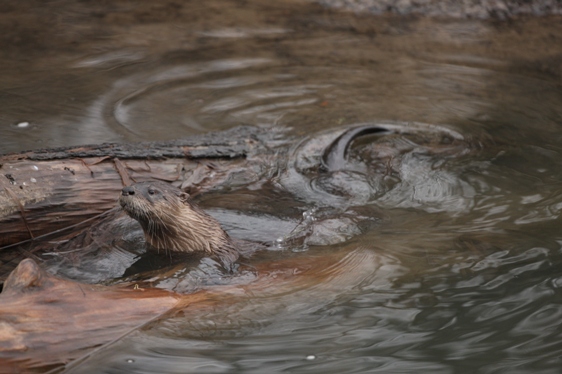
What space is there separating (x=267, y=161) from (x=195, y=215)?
89cm

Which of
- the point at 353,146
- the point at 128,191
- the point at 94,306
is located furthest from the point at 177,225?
the point at 353,146

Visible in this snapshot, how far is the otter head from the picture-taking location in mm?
4102

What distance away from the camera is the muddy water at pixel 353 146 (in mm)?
2973

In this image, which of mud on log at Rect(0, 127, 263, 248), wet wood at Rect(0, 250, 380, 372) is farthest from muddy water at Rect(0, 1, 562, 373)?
mud on log at Rect(0, 127, 263, 248)

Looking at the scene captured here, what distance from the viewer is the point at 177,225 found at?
13.8ft

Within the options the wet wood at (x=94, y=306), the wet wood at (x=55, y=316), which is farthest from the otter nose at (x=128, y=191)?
the wet wood at (x=55, y=316)

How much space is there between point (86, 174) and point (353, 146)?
2.05 metres

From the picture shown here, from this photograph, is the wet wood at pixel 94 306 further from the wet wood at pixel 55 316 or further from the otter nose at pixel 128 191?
the otter nose at pixel 128 191

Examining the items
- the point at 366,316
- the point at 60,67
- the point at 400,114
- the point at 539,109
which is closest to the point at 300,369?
the point at 366,316

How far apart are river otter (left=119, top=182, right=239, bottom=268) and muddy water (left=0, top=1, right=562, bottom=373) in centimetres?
26

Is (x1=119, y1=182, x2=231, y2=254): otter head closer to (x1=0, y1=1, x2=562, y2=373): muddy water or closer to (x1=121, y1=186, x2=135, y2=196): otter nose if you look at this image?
(x1=121, y1=186, x2=135, y2=196): otter nose

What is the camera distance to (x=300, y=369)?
2.79 meters

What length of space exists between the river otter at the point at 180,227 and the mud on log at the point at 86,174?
20 centimetres

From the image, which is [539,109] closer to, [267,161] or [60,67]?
[267,161]
